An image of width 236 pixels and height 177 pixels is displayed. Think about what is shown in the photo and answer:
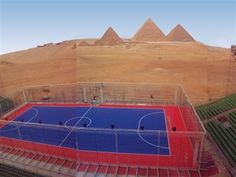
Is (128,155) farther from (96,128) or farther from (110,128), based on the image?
(110,128)

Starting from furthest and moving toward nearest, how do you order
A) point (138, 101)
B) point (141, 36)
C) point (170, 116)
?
point (141, 36)
point (138, 101)
point (170, 116)

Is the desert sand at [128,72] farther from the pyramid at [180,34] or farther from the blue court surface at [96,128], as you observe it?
the pyramid at [180,34]

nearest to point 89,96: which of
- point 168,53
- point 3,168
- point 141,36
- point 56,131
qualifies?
point 56,131

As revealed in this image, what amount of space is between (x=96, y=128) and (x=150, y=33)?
75.9 m

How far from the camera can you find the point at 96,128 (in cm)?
1599

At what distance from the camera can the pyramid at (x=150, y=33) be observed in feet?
287

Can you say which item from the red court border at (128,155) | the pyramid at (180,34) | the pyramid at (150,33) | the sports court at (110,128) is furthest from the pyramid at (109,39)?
the red court border at (128,155)

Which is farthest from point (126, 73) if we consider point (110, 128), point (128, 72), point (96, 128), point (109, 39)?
point (109, 39)

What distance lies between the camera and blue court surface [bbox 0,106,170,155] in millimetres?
15562

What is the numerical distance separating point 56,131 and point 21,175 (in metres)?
4.78

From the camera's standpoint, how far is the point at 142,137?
17.0 meters

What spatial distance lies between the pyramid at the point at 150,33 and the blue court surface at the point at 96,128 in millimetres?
67583

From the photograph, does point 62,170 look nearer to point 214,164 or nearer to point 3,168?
point 3,168

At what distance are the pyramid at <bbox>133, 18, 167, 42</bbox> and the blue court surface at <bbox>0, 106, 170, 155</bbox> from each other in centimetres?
6758
